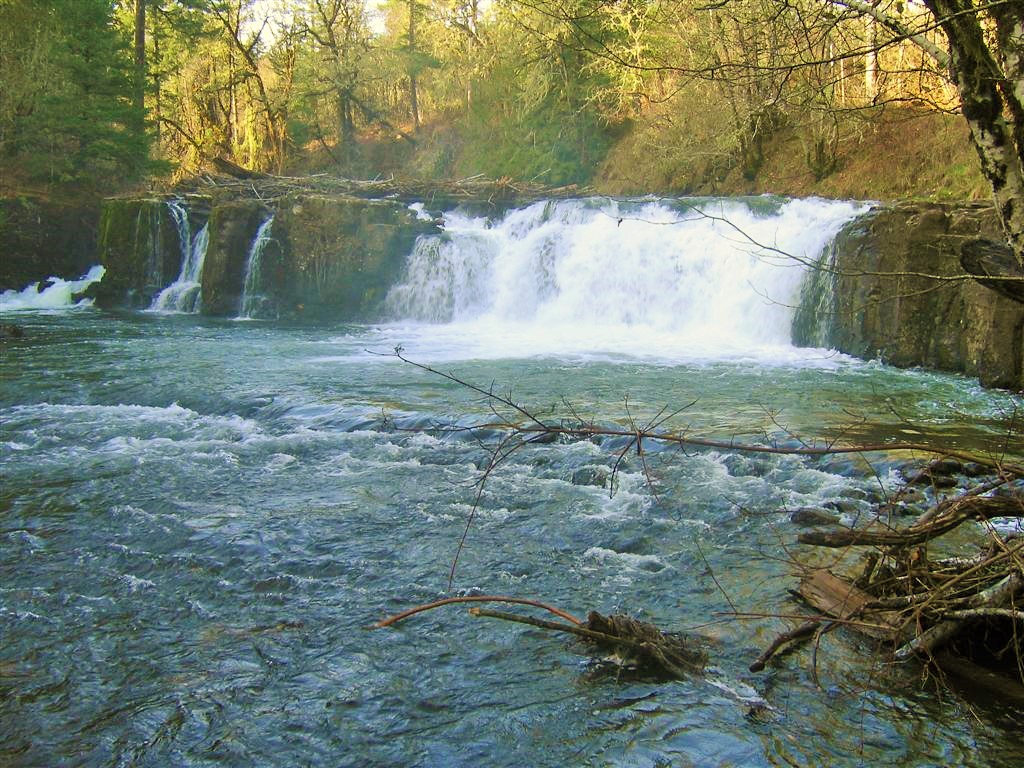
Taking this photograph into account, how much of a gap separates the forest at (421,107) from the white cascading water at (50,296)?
3.84 m

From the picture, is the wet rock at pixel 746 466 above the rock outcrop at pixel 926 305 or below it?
below

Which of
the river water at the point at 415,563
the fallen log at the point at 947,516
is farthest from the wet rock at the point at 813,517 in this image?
the fallen log at the point at 947,516

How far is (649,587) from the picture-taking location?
5195 millimetres

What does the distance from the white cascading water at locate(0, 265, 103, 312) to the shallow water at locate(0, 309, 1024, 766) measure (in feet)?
48.2

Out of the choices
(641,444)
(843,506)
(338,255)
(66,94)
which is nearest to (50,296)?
(66,94)

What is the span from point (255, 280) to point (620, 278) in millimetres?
8883

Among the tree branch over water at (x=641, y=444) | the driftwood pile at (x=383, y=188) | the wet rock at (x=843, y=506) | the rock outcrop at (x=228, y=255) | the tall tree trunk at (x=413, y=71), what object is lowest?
the wet rock at (x=843, y=506)

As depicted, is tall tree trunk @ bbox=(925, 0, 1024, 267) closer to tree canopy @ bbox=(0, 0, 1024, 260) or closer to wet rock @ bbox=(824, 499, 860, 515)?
wet rock @ bbox=(824, 499, 860, 515)

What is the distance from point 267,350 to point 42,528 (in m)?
9.28

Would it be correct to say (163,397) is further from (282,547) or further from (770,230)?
(770,230)

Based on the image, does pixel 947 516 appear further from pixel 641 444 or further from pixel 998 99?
pixel 998 99

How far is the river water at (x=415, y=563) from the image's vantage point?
3725 mm

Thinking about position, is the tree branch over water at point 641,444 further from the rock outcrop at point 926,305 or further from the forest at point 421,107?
the forest at point 421,107

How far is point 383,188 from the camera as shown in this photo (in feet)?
82.6
